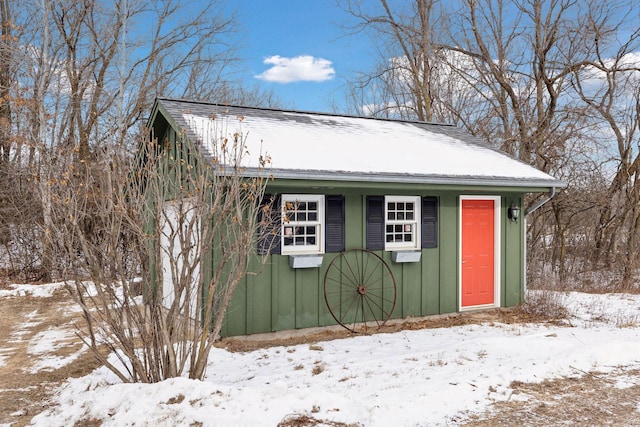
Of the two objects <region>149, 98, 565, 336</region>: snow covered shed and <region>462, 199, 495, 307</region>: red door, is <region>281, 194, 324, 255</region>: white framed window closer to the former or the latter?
<region>149, 98, 565, 336</region>: snow covered shed

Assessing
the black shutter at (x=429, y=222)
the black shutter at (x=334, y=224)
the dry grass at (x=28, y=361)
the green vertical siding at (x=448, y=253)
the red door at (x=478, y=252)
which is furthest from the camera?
the red door at (x=478, y=252)

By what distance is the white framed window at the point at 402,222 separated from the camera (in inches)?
312

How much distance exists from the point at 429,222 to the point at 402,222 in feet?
1.65

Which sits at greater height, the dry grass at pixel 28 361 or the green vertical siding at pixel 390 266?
the green vertical siding at pixel 390 266

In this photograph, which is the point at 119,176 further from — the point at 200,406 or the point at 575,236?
the point at 575,236

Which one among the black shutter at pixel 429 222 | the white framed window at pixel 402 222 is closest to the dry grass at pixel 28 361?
the white framed window at pixel 402 222

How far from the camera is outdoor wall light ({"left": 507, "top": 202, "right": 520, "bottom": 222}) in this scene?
352 inches

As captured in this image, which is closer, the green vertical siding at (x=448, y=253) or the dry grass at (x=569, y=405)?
the dry grass at (x=569, y=405)

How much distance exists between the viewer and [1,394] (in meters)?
5.04

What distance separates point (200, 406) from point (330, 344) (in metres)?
2.88

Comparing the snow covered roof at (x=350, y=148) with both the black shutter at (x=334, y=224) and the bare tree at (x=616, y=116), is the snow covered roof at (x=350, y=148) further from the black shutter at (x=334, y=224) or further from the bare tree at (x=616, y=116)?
the bare tree at (x=616, y=116)

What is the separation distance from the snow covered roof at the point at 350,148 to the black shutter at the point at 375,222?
1.85 feet

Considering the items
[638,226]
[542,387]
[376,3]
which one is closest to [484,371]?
[542,387]

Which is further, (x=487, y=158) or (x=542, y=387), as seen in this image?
(x=487, y=158)
